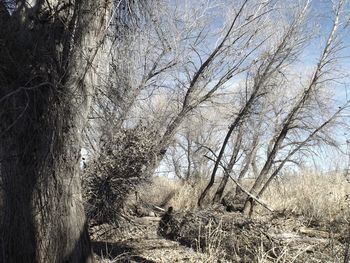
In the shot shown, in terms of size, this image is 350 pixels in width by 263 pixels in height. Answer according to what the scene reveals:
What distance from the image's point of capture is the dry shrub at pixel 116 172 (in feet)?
30.6

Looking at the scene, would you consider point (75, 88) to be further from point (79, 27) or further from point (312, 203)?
point (312, 203)

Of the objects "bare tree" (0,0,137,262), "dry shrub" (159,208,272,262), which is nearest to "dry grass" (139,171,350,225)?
"dry shrub" (159,208,272,262)

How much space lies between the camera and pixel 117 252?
8047 mm

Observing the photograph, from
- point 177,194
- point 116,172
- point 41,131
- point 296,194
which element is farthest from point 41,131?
point 296,194

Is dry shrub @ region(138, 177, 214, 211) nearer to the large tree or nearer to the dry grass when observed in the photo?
the dry grass

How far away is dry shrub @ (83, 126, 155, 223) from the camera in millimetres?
9336

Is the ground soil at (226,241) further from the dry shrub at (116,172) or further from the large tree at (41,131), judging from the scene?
the large tree at (41,131)

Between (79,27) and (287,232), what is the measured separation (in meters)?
6.26

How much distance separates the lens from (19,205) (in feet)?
16.9

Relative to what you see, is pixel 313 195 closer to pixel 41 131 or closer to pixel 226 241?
pixel 226 241

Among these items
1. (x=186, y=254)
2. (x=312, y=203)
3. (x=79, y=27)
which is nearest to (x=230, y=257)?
(x=186, y=254)

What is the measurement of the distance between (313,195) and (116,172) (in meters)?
5.75

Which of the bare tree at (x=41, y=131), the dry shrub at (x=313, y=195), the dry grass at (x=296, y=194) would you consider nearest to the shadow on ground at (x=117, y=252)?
the bare tree at (x=41, y=131)

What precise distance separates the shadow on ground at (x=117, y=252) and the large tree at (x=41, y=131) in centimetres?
177
